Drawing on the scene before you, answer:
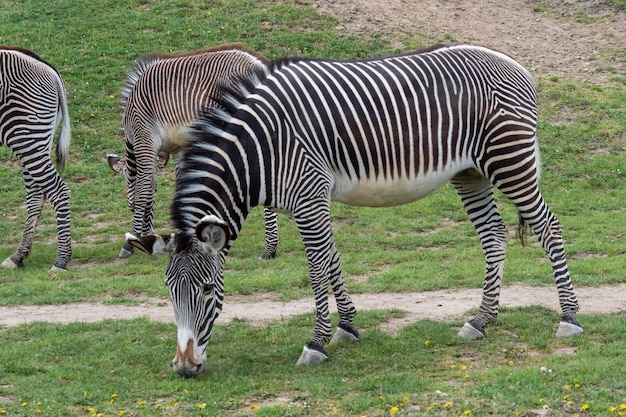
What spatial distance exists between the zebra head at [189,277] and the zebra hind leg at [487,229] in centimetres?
310

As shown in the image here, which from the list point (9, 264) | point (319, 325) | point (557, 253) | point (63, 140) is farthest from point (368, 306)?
point (63, 140)

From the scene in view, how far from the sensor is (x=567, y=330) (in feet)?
29.9

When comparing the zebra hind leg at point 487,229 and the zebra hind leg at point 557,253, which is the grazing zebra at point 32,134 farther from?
the zebra hind leg at point 557,253

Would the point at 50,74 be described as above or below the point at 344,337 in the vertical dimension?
above

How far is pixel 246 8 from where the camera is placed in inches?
928

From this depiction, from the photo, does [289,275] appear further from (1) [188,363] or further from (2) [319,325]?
(1) [188,363]

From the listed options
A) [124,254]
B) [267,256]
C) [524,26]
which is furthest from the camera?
[524,26]

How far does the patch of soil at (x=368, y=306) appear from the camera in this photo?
34.0 ft

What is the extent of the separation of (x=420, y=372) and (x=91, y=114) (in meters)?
13.4

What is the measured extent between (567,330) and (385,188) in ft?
7.62

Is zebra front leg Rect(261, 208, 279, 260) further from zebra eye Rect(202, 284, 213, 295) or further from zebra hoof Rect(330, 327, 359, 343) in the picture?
zebra eye Rect(202, 284, 213, 295)

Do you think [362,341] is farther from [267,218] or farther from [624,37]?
[624,37]

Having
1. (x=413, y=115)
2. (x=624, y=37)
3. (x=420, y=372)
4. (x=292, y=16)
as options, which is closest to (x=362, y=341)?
(x=420, y=372)

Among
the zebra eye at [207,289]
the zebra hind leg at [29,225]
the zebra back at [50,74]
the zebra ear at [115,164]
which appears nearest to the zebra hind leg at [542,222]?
the zebra eye at [207,289]
